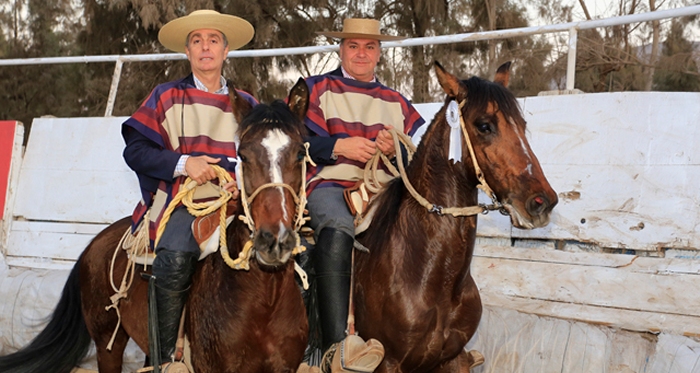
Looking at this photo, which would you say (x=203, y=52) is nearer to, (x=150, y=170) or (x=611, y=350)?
(x=150, y=170)

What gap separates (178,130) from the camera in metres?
3.70

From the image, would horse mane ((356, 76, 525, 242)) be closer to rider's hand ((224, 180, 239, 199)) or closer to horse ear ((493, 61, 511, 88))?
horse ear ((493, 61, 511, 88))

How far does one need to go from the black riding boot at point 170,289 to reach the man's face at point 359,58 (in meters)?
1.48

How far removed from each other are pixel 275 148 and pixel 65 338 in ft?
8.91

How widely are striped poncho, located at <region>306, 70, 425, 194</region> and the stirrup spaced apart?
962mm

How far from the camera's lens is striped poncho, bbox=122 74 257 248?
3.63 meters

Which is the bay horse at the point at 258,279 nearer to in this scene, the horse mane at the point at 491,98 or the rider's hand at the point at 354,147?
the rider's hand at the point at 354,147

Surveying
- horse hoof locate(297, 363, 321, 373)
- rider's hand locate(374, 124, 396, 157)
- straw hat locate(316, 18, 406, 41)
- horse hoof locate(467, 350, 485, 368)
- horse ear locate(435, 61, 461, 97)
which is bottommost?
horse hoof locate(467, 350, 485, 368)

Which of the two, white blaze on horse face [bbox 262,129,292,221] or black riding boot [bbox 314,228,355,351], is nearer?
white blaze on horse face [bbox 262,129,292,221]

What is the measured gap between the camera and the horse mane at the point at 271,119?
9.73 ft

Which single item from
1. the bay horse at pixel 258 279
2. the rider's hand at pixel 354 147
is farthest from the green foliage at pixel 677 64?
the bay horse at pixel 258 279

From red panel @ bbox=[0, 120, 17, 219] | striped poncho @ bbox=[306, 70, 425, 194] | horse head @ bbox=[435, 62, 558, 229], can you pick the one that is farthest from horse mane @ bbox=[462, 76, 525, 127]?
red panel @ bbox=[0, 120, 17, 219]

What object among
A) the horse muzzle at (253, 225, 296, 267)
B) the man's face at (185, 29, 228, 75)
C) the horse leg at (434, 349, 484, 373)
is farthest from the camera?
the man's face at (185, 29, 228, 75)

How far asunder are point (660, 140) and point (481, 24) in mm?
7285
